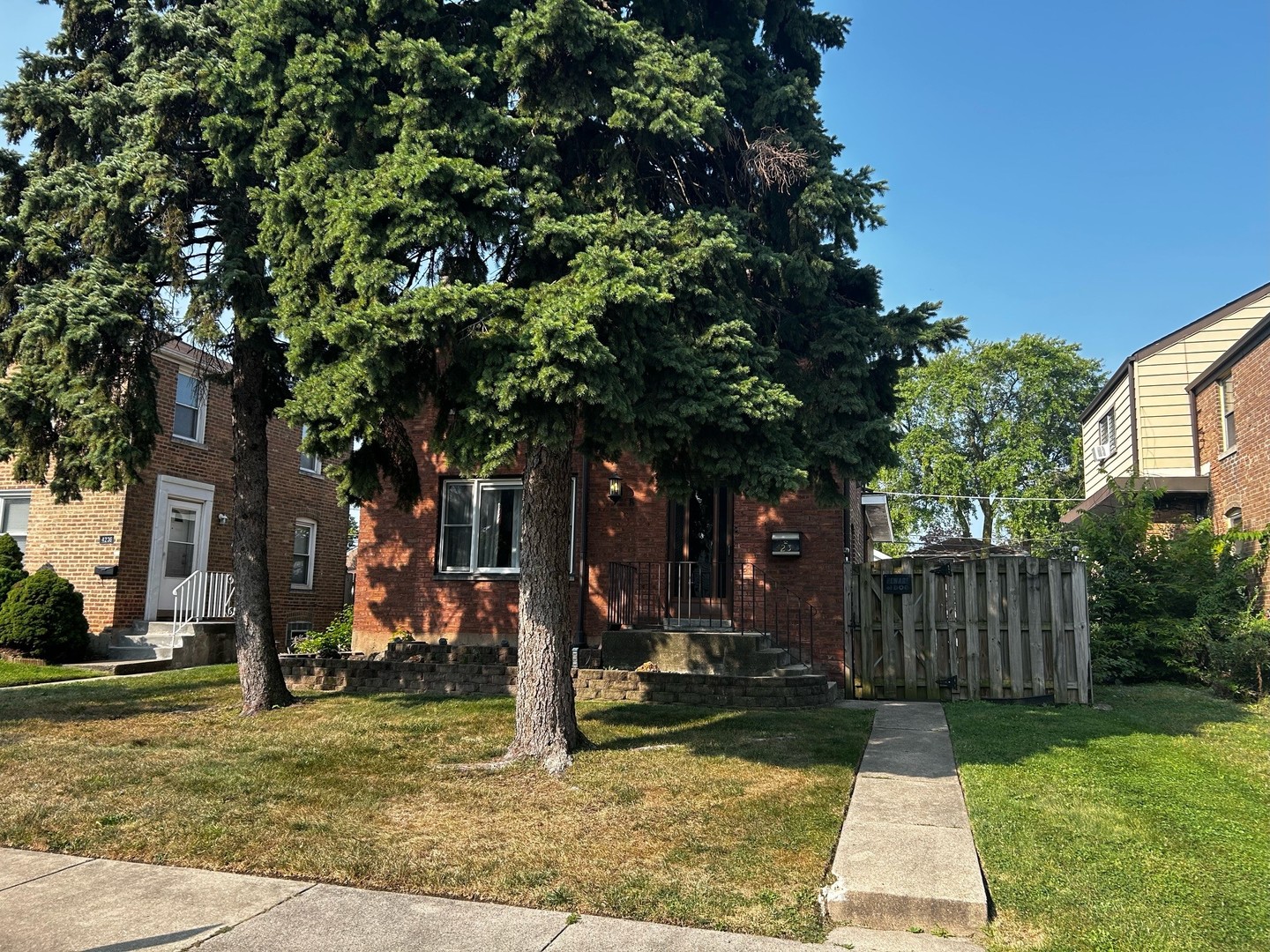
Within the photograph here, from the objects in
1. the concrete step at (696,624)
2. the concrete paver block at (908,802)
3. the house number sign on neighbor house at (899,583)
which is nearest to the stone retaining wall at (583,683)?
the concrete step at (696,624)

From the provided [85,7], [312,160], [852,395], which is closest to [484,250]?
[312,160]

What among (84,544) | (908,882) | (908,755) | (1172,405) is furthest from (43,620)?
(1172,405)

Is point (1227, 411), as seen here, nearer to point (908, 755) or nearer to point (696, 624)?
point (696, 624)

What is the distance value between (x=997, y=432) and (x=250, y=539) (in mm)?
33673

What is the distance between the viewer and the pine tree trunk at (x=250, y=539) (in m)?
10.2

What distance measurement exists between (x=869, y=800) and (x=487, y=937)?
330 cm

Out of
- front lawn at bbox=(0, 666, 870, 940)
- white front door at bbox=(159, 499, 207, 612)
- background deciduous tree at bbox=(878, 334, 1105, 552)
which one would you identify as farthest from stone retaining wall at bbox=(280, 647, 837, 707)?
background deciduous tree at bbox=(878, 334, 1105, 552)

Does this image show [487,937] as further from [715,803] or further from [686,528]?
[686,528]

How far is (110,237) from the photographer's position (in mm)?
8562

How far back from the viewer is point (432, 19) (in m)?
7.21

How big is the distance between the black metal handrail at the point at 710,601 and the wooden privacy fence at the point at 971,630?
754 millimetres

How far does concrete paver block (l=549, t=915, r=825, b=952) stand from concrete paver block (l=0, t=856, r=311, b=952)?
1.66 m

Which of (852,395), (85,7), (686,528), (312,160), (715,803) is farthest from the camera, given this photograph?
(686,528)

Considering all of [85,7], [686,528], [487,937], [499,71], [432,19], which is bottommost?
[487,937]
